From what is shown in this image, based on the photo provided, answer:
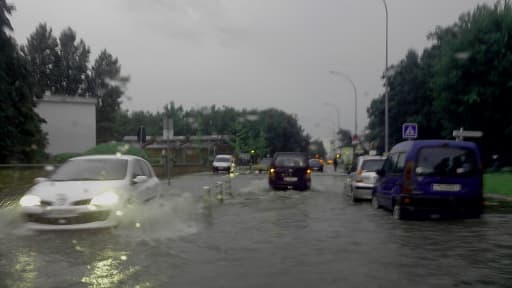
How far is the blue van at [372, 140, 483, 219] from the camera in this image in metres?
12.3

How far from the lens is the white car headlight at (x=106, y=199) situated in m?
10.0

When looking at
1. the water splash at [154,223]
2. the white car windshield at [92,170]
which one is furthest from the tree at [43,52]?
the white car windshield at [92,170]

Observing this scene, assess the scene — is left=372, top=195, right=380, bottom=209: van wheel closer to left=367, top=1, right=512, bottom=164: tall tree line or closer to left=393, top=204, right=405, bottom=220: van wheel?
left=393, top=204, right=405, bottom=220: van wheel

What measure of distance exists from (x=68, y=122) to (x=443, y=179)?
36793 millimetres

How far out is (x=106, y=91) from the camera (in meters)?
76.6

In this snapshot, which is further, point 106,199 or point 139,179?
point 139,179

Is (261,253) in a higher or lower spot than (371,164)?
lower

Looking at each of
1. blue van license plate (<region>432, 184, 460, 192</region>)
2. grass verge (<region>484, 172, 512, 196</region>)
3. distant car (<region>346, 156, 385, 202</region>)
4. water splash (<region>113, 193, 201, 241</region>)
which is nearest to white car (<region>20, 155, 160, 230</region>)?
water splash (<region>113, 193, 201, 241</region>)

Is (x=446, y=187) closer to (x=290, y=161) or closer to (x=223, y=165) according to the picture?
(x=290, y=161)

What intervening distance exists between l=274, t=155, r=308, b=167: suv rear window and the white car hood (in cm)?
1394

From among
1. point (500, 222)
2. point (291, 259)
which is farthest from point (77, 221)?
point (500, 222)

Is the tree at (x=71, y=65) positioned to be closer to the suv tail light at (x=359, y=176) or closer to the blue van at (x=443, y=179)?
the suv tail light at (x=359, y=176)

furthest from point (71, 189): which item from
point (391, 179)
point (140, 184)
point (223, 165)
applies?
point (223, 165)

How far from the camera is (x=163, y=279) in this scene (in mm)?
6773
